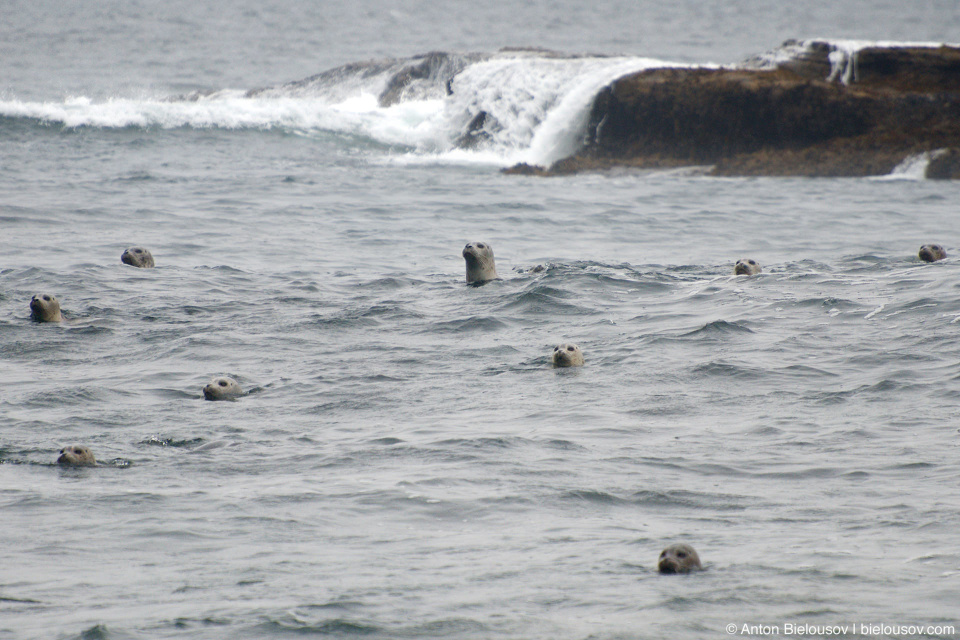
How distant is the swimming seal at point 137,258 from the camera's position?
54.7 feet

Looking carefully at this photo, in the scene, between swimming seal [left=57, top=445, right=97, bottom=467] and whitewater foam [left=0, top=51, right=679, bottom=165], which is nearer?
swimming seal [left=57, top=445, right=97, bottom=467]

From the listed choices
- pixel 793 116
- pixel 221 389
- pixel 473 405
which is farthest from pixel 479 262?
pixel 793 116

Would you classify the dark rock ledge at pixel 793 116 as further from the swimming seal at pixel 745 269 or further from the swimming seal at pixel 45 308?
the swimming seal at pixel 45 308

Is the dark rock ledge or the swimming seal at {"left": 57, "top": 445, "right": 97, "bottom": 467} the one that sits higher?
the dark rock ledge

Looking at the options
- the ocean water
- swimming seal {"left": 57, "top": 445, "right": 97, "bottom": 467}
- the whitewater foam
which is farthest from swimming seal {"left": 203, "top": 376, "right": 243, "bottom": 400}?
the whitewater foam

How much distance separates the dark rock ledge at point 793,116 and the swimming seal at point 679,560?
1996 cm

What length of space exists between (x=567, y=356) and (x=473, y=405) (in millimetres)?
1452

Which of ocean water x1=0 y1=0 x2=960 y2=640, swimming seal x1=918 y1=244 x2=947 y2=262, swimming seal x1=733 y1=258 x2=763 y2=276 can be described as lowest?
ocean water x1=0 y1=0 x2=960 y2=640

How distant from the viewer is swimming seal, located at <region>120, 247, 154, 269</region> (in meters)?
16.7

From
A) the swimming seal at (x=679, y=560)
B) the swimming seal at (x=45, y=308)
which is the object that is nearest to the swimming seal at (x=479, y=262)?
the swimming seal at (x=45, y=308)

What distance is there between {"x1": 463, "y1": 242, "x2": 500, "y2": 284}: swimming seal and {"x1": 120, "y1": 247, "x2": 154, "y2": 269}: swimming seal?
446 cm

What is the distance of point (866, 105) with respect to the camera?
82.4 ft

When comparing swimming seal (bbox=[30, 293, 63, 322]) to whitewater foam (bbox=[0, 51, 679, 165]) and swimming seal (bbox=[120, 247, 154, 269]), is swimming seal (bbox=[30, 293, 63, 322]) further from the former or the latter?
whitewater foam (bbox=[0, 51, 679, 165])

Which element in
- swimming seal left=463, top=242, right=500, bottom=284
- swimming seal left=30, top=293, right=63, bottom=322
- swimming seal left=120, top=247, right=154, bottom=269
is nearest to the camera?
swimming seal left=30, top=293, right=63, bottom=322
